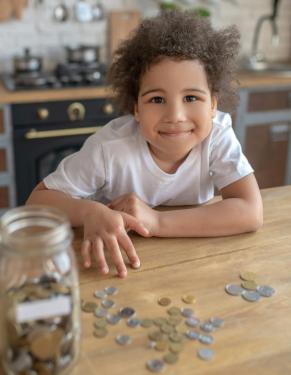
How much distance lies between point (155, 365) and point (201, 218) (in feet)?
1.45

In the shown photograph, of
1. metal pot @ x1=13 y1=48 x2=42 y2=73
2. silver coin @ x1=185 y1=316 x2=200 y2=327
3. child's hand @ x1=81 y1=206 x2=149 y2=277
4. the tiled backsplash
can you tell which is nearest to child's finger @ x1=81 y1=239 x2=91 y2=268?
child's hand @ x1=81 y1=206 x2=149 y2=277

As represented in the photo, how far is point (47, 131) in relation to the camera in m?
2.55

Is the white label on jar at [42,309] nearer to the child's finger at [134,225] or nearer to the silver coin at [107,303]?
the silver coin at [107,303]

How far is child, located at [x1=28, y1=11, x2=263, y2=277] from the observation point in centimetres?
106

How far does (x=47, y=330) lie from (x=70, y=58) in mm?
2405

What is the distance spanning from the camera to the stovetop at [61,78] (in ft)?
8.47

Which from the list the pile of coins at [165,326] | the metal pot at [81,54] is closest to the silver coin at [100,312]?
the pile of coins at [165,326]

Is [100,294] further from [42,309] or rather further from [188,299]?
[42,309]

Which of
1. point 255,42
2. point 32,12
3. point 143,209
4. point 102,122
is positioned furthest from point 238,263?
point 255,42

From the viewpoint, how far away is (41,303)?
0.61 metres

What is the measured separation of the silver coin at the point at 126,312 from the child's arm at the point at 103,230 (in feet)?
0.33

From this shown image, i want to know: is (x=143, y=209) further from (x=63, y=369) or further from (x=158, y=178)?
(x=63, y=369)

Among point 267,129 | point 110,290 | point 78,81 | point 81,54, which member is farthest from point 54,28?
point 110,290

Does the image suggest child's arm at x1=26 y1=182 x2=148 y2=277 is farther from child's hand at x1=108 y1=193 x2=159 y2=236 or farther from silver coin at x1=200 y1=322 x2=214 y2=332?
silver coin at x1=200 y1=322 x2=214 y2=332
